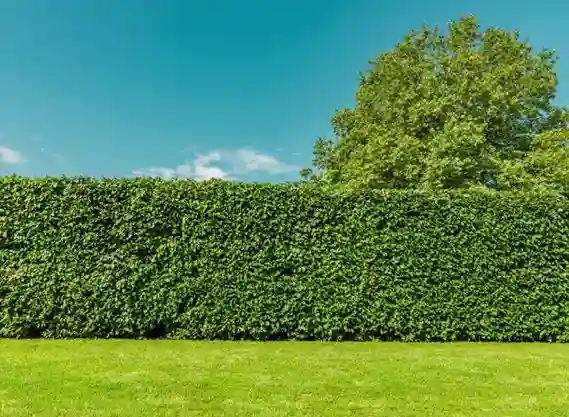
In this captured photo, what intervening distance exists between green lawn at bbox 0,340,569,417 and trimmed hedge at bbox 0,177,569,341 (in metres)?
0.74

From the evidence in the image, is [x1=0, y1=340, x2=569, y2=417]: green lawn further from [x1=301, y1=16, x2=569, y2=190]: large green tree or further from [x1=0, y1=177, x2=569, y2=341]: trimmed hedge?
[x1=301, y1=16, x2=569, y2=190]: large green tree

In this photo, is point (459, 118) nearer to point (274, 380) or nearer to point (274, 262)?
point (274, 262)

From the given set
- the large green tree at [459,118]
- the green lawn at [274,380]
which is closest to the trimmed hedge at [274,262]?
the green lawn at [274,380]

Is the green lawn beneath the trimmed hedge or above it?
beneath

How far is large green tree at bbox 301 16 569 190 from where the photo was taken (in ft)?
53.0

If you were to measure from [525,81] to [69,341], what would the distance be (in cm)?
1680

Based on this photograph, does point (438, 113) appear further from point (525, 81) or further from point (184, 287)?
point (184, 287)

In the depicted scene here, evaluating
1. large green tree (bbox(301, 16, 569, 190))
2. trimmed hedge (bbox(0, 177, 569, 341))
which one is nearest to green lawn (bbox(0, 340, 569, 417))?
trimmed hedge (bbox(0, 177, 569, 341))

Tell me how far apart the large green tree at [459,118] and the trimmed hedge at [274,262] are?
19.6 ft

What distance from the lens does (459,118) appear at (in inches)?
679

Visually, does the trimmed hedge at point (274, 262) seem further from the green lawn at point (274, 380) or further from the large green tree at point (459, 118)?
the large green tree at point (459, 118)

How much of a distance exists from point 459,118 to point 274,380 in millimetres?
13710

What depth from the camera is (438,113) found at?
57.2 feet

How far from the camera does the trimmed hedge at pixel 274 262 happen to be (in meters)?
9.29
